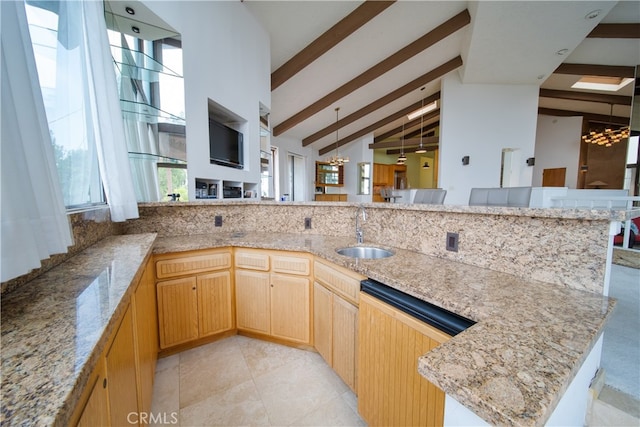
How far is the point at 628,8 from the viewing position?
321cm

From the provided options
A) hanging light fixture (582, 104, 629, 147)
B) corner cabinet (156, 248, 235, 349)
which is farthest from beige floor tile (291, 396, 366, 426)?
hanging light fixture (582, 104, 629, 147)

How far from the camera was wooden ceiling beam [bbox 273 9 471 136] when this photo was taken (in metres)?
4.05

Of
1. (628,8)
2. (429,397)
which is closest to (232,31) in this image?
(429,397)

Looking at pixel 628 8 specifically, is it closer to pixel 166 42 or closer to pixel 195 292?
pixel 166 42

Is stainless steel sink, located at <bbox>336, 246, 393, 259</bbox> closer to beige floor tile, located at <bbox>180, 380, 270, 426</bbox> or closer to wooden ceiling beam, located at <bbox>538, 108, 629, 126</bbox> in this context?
beige floor tile, located at <bbox>180, 380, 270, 426</bbox>

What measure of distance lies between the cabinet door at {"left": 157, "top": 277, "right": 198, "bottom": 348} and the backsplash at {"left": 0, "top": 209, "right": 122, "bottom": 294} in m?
0.52

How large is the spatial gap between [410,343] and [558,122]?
10830 millimetres

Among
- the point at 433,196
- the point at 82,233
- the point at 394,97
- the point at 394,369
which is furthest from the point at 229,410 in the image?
the point at 394,97

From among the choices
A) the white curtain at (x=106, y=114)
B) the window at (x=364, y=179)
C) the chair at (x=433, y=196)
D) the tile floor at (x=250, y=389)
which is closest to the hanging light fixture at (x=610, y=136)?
the window at (x=364, y=179)

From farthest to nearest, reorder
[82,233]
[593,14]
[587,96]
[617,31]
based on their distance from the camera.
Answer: [587,96] < [617,31] < [593,14] < [82,233]

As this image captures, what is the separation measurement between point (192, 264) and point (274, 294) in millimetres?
674

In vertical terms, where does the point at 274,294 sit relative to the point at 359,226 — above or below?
below

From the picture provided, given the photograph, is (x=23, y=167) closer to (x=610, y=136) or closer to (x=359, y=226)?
(x=359, y=226)

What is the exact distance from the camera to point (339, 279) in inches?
59.1
